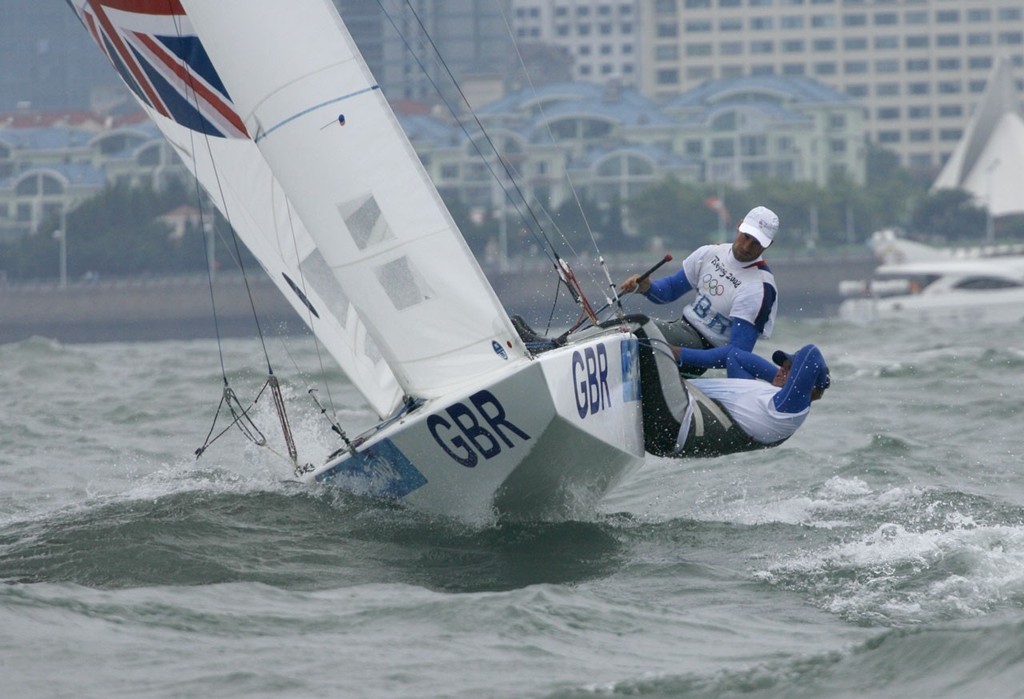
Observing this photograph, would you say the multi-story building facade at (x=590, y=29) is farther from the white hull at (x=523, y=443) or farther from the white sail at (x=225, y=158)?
the white hull at (x=523, y=443)

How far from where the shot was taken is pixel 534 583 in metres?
5.02

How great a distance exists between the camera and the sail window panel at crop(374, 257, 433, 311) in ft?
18.4

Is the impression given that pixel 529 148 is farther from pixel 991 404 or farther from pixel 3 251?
pixel 991 404

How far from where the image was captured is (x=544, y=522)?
5812 millimetres

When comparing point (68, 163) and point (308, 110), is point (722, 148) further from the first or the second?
point (308, 110)

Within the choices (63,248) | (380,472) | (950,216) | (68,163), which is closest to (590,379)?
(380,472)

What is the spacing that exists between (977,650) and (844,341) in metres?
15.8

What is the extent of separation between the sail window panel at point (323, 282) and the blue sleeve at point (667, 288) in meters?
1.32

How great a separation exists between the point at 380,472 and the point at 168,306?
37753mm

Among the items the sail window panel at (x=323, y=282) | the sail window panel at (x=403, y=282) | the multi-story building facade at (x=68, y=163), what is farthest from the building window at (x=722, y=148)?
the sail window panel at (x=403, y=282)

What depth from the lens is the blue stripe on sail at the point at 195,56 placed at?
651 centimetres

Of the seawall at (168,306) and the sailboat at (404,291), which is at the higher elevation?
the sailboat at (404,291)

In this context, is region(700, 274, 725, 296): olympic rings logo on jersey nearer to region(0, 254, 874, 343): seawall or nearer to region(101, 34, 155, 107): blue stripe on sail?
region(101, 34, 155, 107): blue stripe on sail

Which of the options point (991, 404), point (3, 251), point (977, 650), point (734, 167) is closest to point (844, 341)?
point (991, 404)
